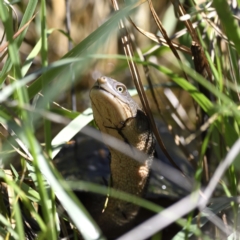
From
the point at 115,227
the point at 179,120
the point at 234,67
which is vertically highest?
the point at 234,67

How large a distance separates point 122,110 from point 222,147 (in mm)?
265

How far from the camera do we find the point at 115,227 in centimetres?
133

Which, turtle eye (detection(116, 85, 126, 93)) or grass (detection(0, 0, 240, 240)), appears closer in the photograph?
grass (detection(0, 0, 240, 240))

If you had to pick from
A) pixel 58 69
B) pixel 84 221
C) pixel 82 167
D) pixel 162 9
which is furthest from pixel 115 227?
pixel 162 9

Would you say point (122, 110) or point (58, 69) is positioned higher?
point (58, 69)

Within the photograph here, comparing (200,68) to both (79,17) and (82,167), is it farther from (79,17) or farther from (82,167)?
(79,17)

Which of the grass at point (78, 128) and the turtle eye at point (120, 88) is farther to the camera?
the turtle eye at point (120, 88)

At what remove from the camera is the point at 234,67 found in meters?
1.07

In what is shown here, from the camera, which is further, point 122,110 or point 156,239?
point 122,110

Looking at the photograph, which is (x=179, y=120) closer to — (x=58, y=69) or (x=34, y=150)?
(x=58, y=69)

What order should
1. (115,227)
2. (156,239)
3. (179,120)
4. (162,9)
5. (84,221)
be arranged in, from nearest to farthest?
(84,221) < (156,239) < (115,227) < (179,120) < (162,9)

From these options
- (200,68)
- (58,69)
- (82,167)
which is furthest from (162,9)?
(58,69)

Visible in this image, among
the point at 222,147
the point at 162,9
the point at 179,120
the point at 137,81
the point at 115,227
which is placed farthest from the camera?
the point at 162,9

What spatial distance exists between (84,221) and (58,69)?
340 mm
